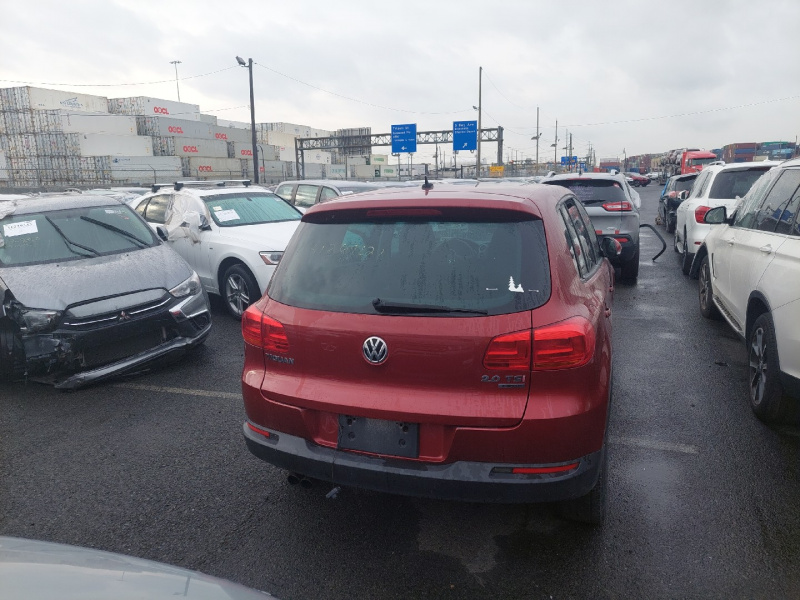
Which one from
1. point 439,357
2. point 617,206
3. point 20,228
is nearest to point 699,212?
point 617,206

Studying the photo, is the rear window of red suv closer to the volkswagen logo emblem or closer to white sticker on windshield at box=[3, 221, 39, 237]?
the volkswagen logo emblem

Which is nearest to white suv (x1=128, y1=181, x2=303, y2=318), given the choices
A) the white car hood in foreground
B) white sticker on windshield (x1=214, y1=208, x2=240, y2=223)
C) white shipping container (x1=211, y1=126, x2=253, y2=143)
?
white sticker on windshield (x1=214, y1=208, x2=240, y2=223)

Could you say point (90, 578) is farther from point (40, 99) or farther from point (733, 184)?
point (40, 99)

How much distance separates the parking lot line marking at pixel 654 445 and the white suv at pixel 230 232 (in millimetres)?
4483

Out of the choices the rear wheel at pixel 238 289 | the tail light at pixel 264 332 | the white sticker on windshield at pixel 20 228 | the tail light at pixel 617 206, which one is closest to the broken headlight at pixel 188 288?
the rear wheel at pixel 238 289

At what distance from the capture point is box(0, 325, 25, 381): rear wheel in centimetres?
476

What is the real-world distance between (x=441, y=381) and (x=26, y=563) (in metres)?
1.50

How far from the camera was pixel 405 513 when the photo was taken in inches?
122

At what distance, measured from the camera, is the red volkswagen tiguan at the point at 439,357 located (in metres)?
2.36

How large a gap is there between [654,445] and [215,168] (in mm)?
51924

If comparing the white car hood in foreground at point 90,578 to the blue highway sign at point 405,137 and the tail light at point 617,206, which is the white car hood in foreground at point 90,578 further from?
the blue highway sign at point 405,137

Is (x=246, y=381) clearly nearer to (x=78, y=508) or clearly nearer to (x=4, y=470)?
(x=78, y=508)

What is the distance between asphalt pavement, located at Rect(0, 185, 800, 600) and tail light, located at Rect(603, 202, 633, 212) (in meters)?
4.47

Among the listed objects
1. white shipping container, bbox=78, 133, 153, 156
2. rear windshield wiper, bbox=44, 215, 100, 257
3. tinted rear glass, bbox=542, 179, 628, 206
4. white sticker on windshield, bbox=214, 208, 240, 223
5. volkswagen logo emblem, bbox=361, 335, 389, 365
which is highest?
white shipping container, bbox=78, 133, 153, 156
